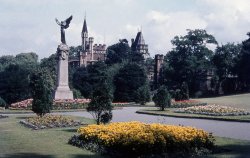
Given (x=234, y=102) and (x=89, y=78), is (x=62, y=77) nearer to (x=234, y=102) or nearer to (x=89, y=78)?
(x=234, y=102)

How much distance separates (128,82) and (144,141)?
51.6m

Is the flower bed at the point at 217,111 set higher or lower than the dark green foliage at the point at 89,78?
lower

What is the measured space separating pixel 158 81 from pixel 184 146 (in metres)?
71.4

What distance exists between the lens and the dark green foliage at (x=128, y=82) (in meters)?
63.0

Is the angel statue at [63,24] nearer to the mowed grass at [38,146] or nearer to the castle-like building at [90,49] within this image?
the mowed grass at [38,146]

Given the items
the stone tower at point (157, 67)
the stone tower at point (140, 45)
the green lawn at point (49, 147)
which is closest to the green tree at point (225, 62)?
the stone tower at point (157, 67)

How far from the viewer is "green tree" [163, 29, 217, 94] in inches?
2943

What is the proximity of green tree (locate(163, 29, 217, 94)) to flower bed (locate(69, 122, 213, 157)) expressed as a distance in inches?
2365

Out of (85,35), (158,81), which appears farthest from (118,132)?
(85,35)

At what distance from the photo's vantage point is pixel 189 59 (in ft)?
244

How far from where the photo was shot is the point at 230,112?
31328 mm

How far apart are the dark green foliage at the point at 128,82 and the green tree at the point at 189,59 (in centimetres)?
1086

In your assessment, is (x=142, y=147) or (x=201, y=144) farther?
(x=201, y=144)

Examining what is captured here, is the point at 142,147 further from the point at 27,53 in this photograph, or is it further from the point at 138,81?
the point at 27,53
